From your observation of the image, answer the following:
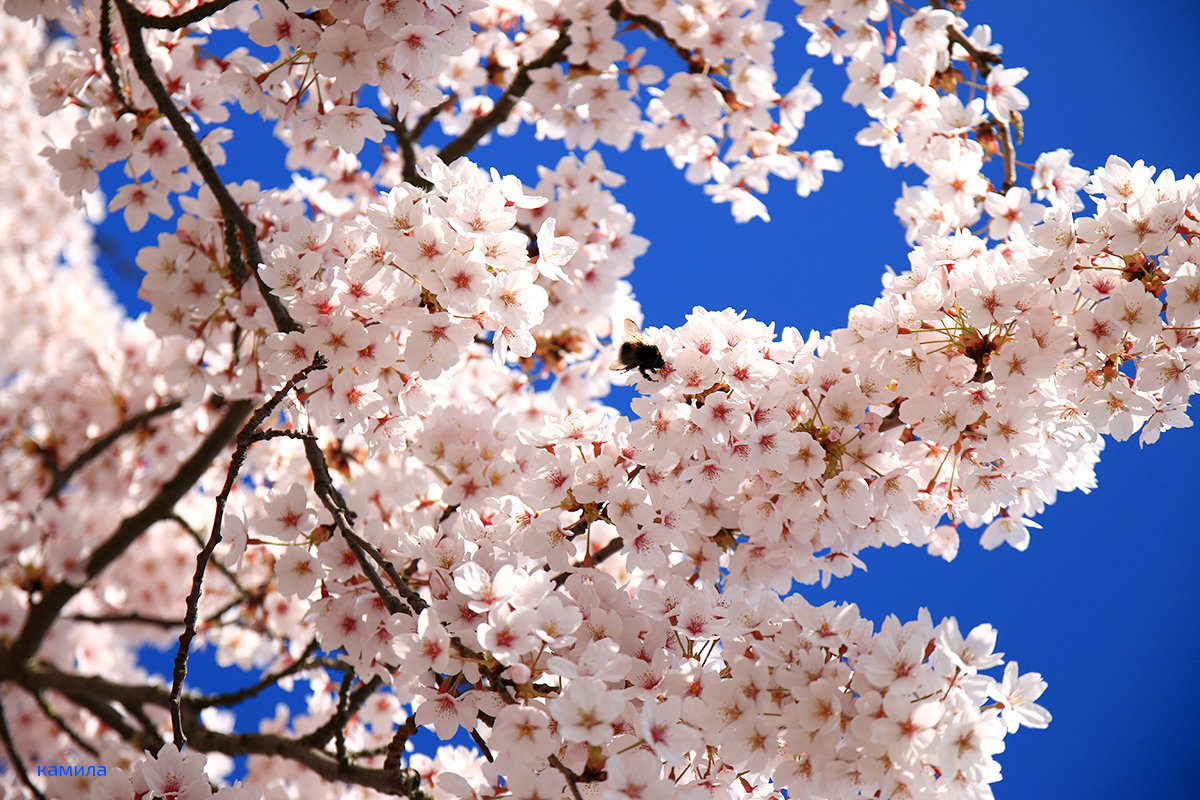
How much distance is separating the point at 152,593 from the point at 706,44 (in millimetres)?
3412

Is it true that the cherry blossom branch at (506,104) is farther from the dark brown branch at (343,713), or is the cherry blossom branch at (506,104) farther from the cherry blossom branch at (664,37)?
the dark brown branch at (343,713)

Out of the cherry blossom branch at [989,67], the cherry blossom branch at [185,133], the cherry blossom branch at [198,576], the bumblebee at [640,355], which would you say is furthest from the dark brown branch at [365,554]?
the cherry blossom branch at [989,67]

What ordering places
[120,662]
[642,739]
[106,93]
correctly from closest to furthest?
[642,739], [106,93], [120,662]

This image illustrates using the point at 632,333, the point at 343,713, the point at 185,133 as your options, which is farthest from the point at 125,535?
Result: the point at 632,333

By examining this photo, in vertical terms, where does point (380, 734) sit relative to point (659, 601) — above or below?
above

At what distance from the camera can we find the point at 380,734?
2871 mm

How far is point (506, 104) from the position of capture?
2.50m

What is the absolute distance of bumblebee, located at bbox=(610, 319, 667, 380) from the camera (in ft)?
5.32

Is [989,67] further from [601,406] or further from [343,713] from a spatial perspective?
[343,713]

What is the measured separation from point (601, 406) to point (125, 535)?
1635mm

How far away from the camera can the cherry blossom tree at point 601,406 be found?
4.54 ft

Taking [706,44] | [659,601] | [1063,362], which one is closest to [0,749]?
Answer: [659,601]

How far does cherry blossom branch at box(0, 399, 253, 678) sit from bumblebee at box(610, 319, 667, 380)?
1.33m

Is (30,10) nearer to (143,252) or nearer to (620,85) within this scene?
(143,252)
